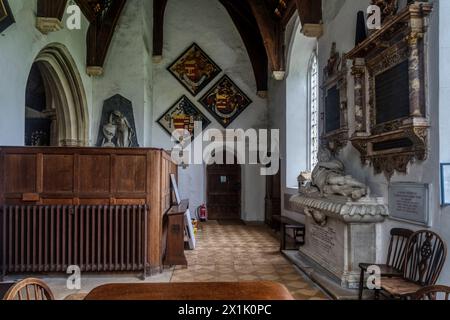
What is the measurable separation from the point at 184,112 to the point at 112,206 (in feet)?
20.4

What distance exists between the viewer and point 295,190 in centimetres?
776

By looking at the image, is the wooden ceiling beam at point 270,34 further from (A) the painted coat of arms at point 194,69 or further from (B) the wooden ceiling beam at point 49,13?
(B) the wooden ceiling beam at point 49,13

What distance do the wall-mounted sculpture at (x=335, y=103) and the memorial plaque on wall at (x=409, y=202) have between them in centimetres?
138

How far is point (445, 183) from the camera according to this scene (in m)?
2.95

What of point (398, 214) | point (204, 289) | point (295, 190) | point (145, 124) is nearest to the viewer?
point (204, 289)

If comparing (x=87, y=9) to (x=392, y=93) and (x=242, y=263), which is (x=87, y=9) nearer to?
(x=242, y=263)

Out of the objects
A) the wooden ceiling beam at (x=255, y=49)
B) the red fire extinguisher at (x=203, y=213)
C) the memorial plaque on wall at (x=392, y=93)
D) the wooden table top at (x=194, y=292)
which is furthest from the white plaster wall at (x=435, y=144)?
the wooden ceiling beam at (x=255, y=49)

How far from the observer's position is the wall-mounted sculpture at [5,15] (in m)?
4.46

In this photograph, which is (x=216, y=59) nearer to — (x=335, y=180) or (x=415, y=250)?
(x=335, y=180)

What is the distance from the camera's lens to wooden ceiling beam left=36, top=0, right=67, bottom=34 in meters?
5.48

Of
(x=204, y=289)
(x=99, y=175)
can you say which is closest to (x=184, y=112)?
(x=99, y=175)

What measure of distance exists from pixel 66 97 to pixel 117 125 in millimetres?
1243

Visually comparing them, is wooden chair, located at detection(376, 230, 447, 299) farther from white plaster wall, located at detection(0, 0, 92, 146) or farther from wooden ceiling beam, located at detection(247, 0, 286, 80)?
wooden ceiling beam, located at detection(247, 0, 286, 80)

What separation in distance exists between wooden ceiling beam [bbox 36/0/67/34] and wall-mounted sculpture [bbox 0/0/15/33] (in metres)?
0.83
